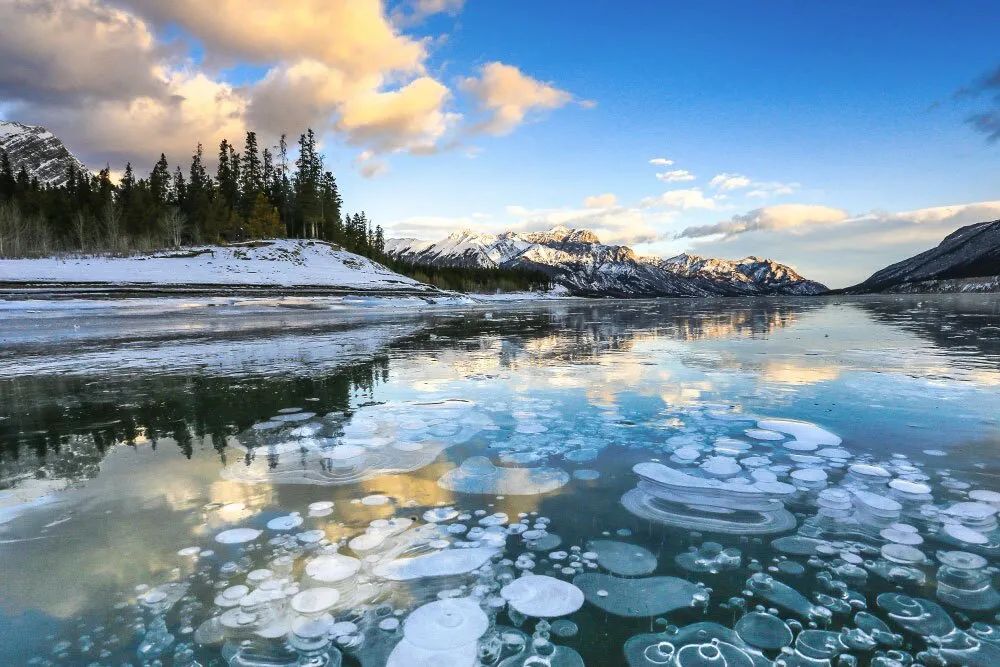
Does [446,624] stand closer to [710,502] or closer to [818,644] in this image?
[818,644]

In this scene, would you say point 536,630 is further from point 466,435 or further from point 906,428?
point 906,428

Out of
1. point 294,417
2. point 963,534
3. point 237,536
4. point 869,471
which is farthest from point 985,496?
point 294,417

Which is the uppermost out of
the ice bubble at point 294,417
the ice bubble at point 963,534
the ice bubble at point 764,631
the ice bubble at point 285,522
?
the ice bubble at point 294,417

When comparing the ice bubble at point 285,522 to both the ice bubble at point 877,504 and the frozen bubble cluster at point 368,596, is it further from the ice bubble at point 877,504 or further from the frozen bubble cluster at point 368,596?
the ice bubble at point 877,504

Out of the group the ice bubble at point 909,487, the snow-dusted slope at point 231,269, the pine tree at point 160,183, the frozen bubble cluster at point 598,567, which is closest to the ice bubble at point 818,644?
the frozen bubble cluster at point 598,567

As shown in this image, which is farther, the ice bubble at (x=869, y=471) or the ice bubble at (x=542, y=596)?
the ice bubble at (x=869, y=471)

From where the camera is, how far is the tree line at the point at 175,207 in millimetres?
75375

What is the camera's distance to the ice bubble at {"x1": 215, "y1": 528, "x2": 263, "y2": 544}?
3.98 metres

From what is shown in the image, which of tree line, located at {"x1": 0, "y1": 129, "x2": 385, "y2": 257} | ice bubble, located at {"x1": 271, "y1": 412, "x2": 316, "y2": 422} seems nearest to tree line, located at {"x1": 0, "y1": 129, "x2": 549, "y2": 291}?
tree line, located at {"x1": 0, "y1": 129, "x2": 385, "y2": 257}

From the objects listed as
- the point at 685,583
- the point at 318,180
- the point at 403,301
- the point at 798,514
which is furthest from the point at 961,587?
the point at 318,180

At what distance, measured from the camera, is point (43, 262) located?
169 feet

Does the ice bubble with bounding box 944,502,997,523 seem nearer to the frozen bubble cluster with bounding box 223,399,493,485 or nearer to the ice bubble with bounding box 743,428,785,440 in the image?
the ice bubble with bounding box 743,428,785,440

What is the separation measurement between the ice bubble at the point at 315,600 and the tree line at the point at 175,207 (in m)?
74.6

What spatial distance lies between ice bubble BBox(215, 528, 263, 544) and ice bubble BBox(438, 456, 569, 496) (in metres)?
1.85
